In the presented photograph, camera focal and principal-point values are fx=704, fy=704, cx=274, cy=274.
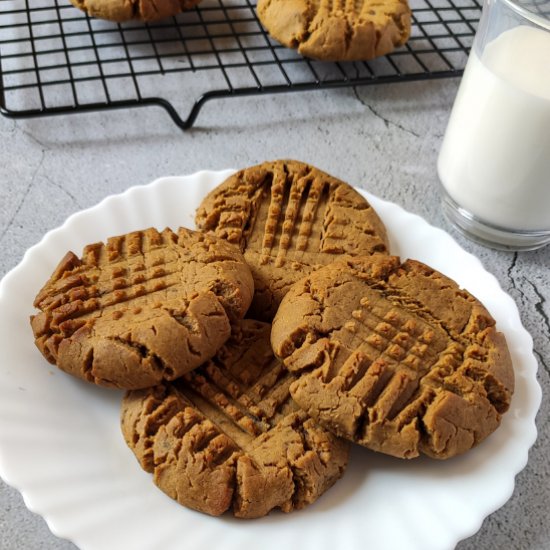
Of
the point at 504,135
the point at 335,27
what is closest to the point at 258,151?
the point at 335,27

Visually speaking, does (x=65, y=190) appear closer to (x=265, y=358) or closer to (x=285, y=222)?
(x=285, y=222)

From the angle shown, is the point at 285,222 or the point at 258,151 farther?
the point at 258,151

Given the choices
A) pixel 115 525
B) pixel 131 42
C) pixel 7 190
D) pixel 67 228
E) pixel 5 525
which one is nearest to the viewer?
pixel 115 525

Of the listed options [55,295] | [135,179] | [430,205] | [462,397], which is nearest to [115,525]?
[55,295]

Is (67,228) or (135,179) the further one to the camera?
(135,179)

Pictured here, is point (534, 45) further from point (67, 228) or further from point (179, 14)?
point (179, 14)

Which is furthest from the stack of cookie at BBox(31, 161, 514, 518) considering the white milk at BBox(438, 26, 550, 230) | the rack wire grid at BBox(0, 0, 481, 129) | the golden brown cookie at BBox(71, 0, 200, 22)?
the golden brown cookie at BBox(71, 0, 200, 22)
